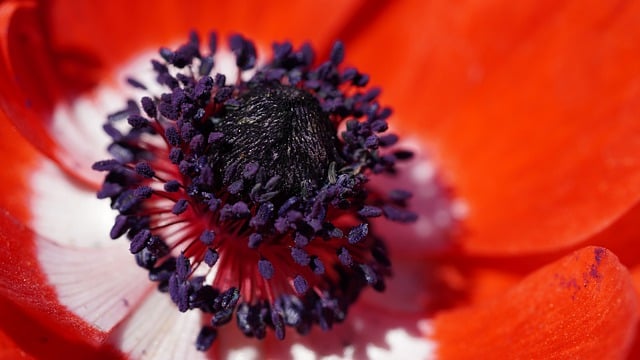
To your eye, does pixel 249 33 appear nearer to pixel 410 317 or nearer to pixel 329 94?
pixel 329 94

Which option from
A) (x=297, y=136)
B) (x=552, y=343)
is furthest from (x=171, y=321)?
(x=552, y=343)

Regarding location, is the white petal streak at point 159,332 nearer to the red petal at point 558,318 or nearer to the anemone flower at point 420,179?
the anemone flower at point 420,179

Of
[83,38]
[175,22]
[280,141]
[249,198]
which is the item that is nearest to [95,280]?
[249,198]

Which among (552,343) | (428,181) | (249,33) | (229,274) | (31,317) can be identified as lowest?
(552,343)

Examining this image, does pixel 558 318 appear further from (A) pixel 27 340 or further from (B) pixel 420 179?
(A) pixel 27 340

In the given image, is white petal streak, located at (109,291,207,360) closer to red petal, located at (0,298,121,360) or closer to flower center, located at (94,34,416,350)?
flower center, located at (94,34,416,350)

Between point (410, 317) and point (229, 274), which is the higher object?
point (229, 274)

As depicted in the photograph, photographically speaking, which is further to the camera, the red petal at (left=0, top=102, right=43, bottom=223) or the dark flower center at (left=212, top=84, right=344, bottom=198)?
the red petal at (left=0, top=102, right=43, bottom=223)

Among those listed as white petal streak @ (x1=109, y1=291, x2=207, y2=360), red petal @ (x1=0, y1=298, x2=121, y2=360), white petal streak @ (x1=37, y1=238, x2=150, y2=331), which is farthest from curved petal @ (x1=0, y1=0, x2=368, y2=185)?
red petal @ (x1=0, y1=298, x2=121, y2=360)
